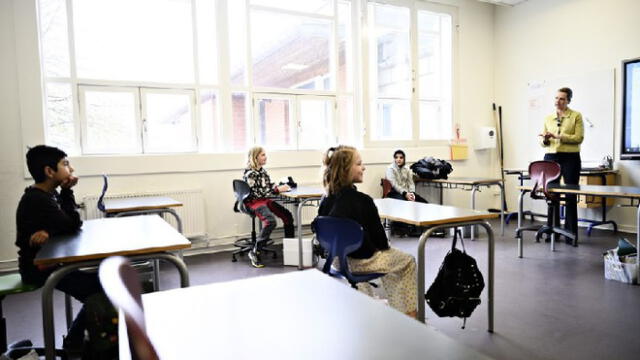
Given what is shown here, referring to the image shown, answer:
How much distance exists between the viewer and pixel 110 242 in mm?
2156

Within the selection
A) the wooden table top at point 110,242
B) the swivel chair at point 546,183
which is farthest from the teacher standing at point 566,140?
the wooden table top at point 110,242

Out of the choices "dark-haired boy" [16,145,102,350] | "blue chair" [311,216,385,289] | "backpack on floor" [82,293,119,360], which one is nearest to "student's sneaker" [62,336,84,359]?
"dark-haired boy" [16,145,102,350]

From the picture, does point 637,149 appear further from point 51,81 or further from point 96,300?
point 51,81

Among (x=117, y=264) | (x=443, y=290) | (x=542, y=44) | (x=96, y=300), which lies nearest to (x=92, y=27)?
(x=96, y=300)

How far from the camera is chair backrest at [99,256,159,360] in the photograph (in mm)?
480

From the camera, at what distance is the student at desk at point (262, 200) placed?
4691 mm

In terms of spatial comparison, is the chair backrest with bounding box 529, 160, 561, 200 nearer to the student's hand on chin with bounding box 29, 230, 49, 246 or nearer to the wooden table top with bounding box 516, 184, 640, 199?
the wooden table top with bounding box 516, 184, 640, 199

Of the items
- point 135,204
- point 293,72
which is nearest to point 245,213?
point 135,204

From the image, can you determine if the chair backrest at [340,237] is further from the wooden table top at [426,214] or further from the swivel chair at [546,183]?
the swivel chair at [546,183]

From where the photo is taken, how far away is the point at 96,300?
1716mm

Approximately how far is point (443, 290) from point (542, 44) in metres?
5.79

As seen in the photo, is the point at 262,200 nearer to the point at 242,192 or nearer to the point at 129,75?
the point at 242,192

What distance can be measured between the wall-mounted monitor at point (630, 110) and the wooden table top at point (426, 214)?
3.96 m

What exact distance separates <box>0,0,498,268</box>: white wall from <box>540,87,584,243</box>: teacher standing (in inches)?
86.2
